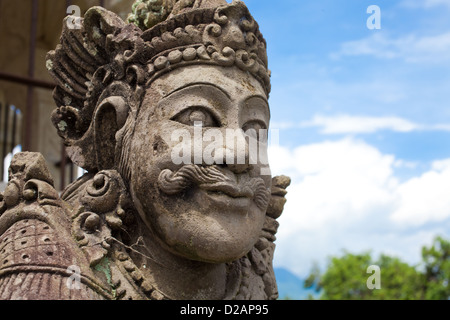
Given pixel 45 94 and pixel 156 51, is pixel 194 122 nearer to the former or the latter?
pixel 156 51

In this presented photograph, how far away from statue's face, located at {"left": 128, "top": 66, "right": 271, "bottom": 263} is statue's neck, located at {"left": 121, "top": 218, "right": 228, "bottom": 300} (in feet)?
0.29

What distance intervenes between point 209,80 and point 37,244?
127 centimetres

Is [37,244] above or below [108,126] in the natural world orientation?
below

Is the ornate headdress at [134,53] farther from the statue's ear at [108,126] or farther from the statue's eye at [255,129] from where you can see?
the statue's eye at [255,129]

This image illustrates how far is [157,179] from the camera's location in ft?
11.2

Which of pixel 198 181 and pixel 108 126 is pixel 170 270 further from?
pixel 108 126

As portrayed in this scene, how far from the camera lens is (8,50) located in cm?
982

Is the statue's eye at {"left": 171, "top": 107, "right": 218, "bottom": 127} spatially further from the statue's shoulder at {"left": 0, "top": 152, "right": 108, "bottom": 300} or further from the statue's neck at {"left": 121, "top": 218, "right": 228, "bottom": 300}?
the statue's shoulder at {"left": 0, "top": 152, "right": 108, "bottom": 300}

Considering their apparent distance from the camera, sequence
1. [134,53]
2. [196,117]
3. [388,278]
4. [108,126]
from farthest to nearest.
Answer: [388,278] < [108,126] < [134,53] < [196,117]

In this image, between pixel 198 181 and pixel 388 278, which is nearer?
pixel 198 181

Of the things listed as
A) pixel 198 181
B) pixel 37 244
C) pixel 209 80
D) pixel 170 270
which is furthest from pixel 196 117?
pixel 37 244

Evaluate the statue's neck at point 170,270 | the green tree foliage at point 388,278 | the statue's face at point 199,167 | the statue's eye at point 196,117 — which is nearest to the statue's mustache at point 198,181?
the statue's face at point 199,167

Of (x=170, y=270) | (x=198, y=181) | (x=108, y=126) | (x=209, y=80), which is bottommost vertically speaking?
(x=170, y=270)
